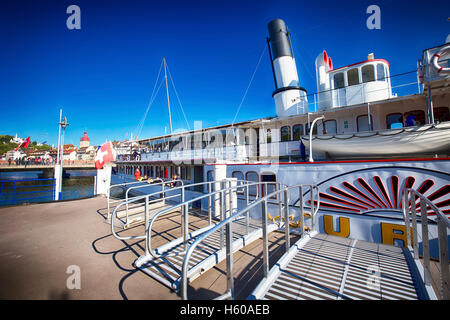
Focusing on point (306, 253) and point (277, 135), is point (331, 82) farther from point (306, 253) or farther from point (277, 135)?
point (306, 253)

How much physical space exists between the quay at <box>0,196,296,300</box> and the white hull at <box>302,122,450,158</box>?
5744 millimetres

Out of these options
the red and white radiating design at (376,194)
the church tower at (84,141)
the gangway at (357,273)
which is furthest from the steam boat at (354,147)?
the church tower at (84,141)

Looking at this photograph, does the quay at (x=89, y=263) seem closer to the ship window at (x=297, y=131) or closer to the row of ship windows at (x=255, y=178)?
the row of ship windows at (x=255, y=178)

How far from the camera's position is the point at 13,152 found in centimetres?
6712

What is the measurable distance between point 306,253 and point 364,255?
3.44ft

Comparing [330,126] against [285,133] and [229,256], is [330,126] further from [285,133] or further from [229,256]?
[229,256]

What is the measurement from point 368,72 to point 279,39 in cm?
689

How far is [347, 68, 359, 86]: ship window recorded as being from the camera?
420 inches

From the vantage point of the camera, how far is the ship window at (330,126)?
34.3ft

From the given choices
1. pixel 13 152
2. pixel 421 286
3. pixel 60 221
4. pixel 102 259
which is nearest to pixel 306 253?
pixel 421 286

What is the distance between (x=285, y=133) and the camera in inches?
470

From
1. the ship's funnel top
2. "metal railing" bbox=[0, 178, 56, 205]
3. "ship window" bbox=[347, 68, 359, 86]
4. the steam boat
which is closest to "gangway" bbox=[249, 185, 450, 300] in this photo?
the steam boat

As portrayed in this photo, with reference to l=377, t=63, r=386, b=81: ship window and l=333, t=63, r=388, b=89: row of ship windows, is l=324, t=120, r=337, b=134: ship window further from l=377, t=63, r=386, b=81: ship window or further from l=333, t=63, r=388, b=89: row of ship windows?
l=377, t=63, r=386, b=81: ship window
